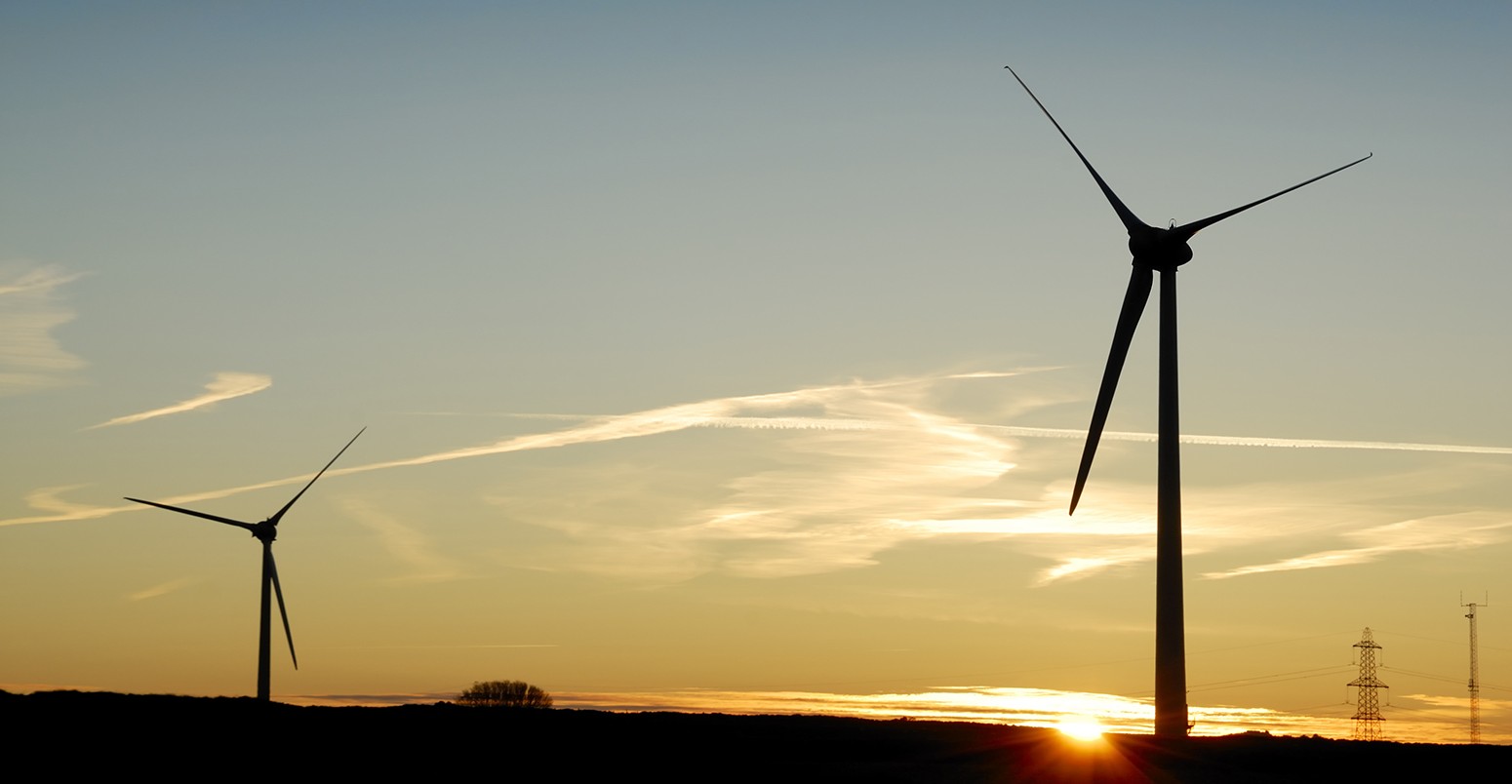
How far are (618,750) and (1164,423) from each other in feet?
95.0

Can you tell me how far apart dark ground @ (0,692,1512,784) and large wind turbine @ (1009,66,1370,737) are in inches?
120

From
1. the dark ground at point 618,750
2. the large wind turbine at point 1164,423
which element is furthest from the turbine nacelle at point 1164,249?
the dark ground at point 618,750

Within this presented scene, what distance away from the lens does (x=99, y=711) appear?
8912cm

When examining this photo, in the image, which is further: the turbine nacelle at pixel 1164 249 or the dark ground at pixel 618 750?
the turbine nacelle at pixel 1164 249

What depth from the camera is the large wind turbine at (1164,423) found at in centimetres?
7400

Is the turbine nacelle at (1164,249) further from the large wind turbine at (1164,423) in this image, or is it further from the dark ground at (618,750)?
the dark ground at (618,750)

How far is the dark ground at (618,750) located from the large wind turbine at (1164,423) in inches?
120

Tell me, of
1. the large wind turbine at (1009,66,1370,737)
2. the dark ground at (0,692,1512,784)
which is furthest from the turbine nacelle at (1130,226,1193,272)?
the dark ground at (0,692,1512,784)

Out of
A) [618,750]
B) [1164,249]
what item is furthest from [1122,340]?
[618,750]

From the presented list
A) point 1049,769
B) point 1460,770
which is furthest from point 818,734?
point 1460,770

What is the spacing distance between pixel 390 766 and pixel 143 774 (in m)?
9.95

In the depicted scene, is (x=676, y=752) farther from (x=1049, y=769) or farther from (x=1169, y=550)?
(x=1169, y=550)

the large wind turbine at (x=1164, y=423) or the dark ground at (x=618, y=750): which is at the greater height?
the large wind turbine at (x=1164, y=423)

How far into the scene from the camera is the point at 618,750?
265 feet
